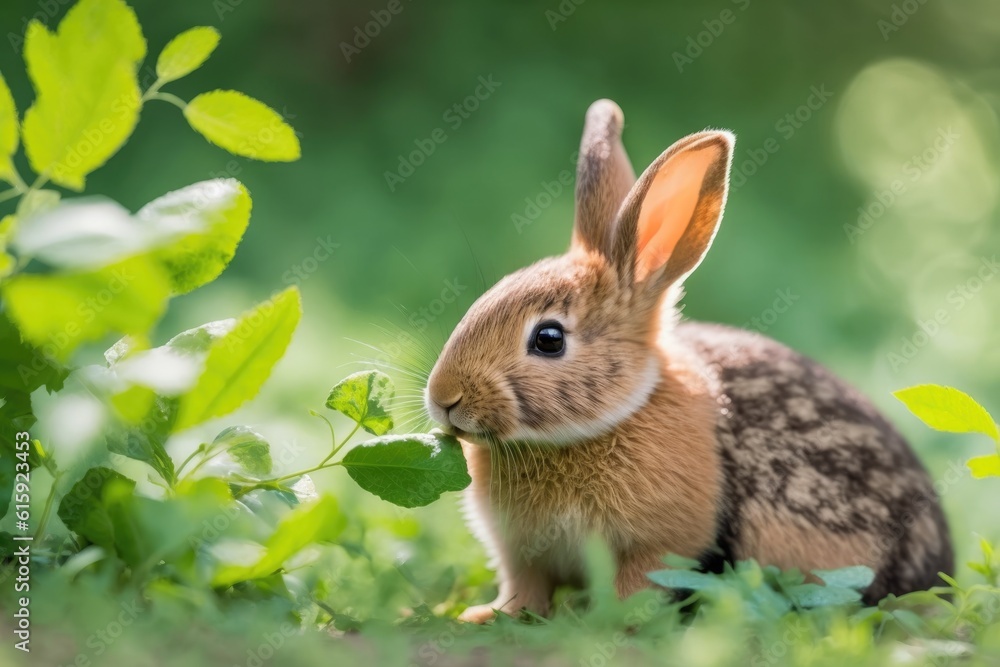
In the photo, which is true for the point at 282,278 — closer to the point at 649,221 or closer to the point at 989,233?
the point at 649,221

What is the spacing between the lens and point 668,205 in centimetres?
280

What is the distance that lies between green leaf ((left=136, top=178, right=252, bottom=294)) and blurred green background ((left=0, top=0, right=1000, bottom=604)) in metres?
1.39

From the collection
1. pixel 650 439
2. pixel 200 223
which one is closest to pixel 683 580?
Result: pixel 650 439

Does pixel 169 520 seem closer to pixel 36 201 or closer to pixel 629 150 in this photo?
pixel 36 201

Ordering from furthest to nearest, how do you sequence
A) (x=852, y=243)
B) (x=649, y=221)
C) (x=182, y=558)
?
(x=852, y=243), (x=649, y=221), (x=182, y=558)

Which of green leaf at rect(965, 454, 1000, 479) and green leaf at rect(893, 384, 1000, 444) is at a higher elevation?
green leaf at rect(893, 384, 1000, 444)

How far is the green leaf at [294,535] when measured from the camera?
1.93m

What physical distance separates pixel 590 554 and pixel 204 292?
118 inches

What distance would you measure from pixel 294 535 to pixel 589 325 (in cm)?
105

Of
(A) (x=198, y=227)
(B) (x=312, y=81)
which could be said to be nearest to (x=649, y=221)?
(A) (x=198, y=227)

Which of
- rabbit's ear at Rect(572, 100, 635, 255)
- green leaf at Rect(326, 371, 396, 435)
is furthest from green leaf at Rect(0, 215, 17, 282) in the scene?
rabbit's ear at Rect(572, 100, 635, 255)

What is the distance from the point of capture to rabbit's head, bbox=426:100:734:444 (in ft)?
8.49

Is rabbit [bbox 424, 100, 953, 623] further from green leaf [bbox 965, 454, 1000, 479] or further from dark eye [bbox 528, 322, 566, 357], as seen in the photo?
green leaf [bbox 965, 454, 1000, 479]

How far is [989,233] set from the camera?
604 centimetres
